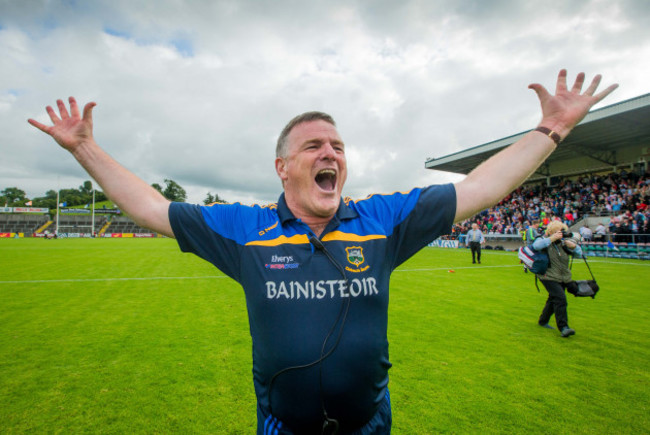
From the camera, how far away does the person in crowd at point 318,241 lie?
1.67 meters

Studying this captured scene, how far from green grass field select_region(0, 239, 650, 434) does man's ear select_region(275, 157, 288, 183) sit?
2689 mm

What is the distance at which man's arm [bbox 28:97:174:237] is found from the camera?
189 cm

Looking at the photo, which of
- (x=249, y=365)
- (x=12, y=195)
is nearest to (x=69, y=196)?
(x=12, y=195)

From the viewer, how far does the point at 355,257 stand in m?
1.82

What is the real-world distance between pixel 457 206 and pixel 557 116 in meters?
0.81

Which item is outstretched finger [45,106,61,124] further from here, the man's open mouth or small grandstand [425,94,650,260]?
small grandstand [425,94,650,260]

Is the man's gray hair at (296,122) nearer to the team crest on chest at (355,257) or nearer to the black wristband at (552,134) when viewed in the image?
the team crest on chest at (355,257)

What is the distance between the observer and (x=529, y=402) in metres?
3.81

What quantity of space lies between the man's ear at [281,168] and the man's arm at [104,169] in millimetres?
754

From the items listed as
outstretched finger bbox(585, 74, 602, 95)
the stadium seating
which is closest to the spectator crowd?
outstretched finger bbox(585, 74, 602, 95)

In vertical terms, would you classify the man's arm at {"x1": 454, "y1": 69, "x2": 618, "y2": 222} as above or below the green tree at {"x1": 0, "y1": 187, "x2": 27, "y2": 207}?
below

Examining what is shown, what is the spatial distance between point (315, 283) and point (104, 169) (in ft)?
4.58

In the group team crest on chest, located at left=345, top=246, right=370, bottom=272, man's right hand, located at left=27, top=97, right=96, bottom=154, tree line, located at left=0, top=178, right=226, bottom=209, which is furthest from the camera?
tree line, located at left=0, top=178, right=226, bottom=209

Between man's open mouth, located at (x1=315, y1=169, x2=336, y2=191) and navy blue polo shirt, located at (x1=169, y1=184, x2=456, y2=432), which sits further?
man's open mouth, located at (x1=315, y1=169, x2=336, y2=191)
